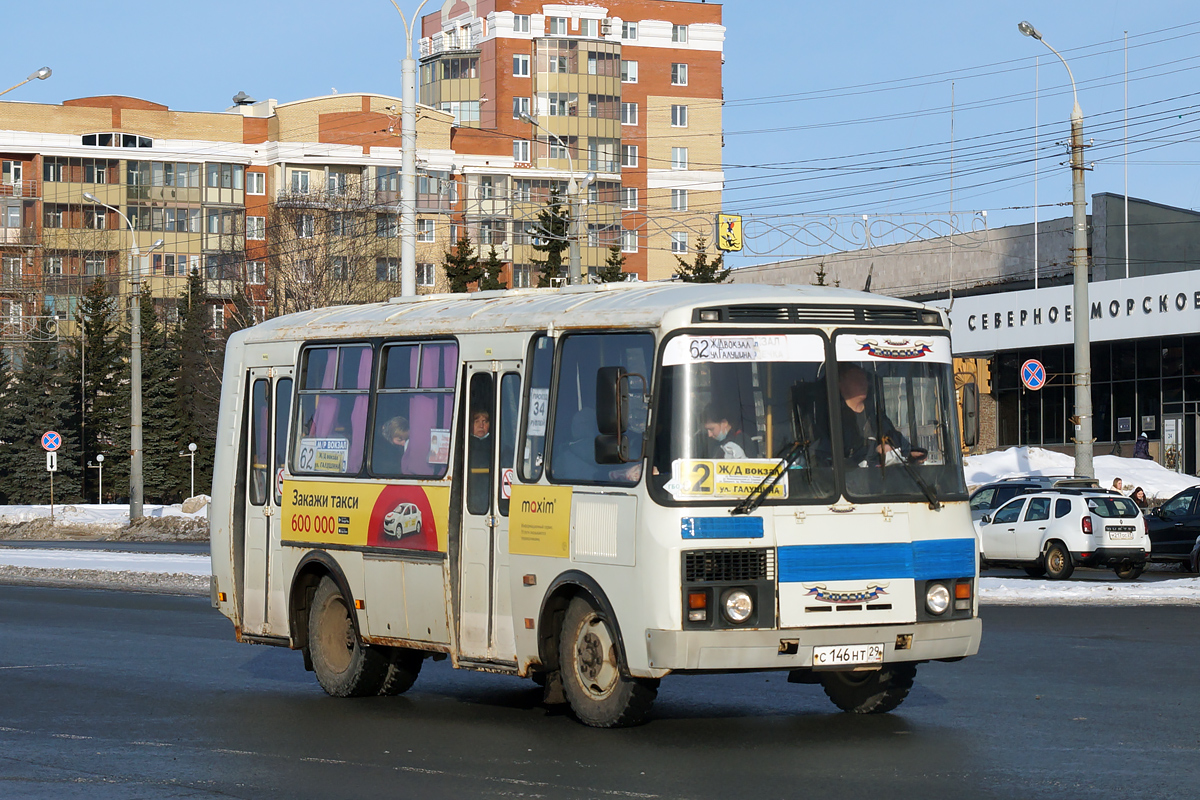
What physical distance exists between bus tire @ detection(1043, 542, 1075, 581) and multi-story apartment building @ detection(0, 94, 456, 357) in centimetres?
6463

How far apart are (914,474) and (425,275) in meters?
88.8

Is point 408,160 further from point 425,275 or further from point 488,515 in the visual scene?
point 425,275

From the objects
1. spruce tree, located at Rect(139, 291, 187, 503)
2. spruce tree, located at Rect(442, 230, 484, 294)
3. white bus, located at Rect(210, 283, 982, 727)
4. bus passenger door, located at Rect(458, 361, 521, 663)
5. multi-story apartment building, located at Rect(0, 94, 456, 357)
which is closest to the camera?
white bus, located at Rect(210, 283, 982, 727)

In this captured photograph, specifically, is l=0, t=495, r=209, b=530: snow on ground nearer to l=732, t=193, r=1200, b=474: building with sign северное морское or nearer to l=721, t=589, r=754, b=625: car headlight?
l=732, t=193, r=1200, b=474: building with sign северное морское

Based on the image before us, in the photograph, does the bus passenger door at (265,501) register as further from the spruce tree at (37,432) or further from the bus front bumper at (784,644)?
the spruce tree at (37,432)

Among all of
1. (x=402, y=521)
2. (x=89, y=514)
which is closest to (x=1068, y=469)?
(x=89, y=514)

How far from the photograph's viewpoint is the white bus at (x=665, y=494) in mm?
10062

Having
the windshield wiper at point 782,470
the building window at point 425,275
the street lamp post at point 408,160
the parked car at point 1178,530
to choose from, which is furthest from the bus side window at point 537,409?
the building window at point 425,275

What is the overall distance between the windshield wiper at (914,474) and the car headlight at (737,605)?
49.7 inches

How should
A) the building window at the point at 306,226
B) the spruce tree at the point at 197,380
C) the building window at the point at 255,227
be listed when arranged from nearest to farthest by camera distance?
the building window at the point at 306,226
the spruce tree at the point at 197,380
the building window at the point at 255,227

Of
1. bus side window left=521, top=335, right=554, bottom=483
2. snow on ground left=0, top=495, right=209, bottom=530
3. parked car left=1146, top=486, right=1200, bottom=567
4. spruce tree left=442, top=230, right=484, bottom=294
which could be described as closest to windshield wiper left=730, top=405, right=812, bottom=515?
bus side window left=521, top=335, right=554, bottom=483

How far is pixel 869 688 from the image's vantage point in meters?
11.4

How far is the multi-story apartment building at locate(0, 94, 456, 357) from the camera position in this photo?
94250 millimetres

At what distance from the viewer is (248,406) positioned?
14352mm
